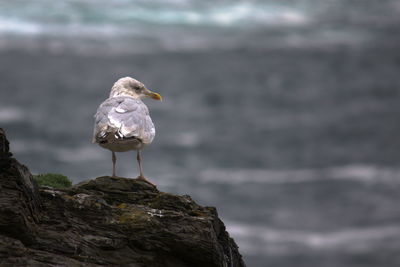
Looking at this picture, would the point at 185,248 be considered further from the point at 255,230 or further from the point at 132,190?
the point at 255,230

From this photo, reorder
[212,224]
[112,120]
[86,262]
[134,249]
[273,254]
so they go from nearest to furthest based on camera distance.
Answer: [86,262]
[134,249]
[212,224]
[112,120]
[273,254]

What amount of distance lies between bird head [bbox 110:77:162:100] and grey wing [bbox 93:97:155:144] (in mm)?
1176

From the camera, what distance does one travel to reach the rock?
44.9 feet

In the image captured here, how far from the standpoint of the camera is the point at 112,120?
1750cm

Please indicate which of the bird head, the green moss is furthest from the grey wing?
the green moss

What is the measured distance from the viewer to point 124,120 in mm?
17656

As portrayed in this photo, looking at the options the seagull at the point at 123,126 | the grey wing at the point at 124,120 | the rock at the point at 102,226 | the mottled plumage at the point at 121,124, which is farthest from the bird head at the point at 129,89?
the rock at the point at 102,226

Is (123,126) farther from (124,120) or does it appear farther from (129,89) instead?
(129,89)

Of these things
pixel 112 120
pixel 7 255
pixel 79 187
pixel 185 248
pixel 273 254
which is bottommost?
pixel 7 255

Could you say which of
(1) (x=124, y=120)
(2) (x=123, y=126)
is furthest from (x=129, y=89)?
(2) (x=123, y=126)

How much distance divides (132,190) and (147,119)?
2235 millimetres

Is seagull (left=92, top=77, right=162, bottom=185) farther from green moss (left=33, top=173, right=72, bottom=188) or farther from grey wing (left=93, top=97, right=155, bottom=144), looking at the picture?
green moss (left=33, top=173, right=72, bottom=188)

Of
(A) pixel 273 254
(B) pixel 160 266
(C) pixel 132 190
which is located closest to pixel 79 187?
(C) pixel 132 190

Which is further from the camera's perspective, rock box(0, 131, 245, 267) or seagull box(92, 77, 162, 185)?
seagull box(92, 77, 162, 185)
